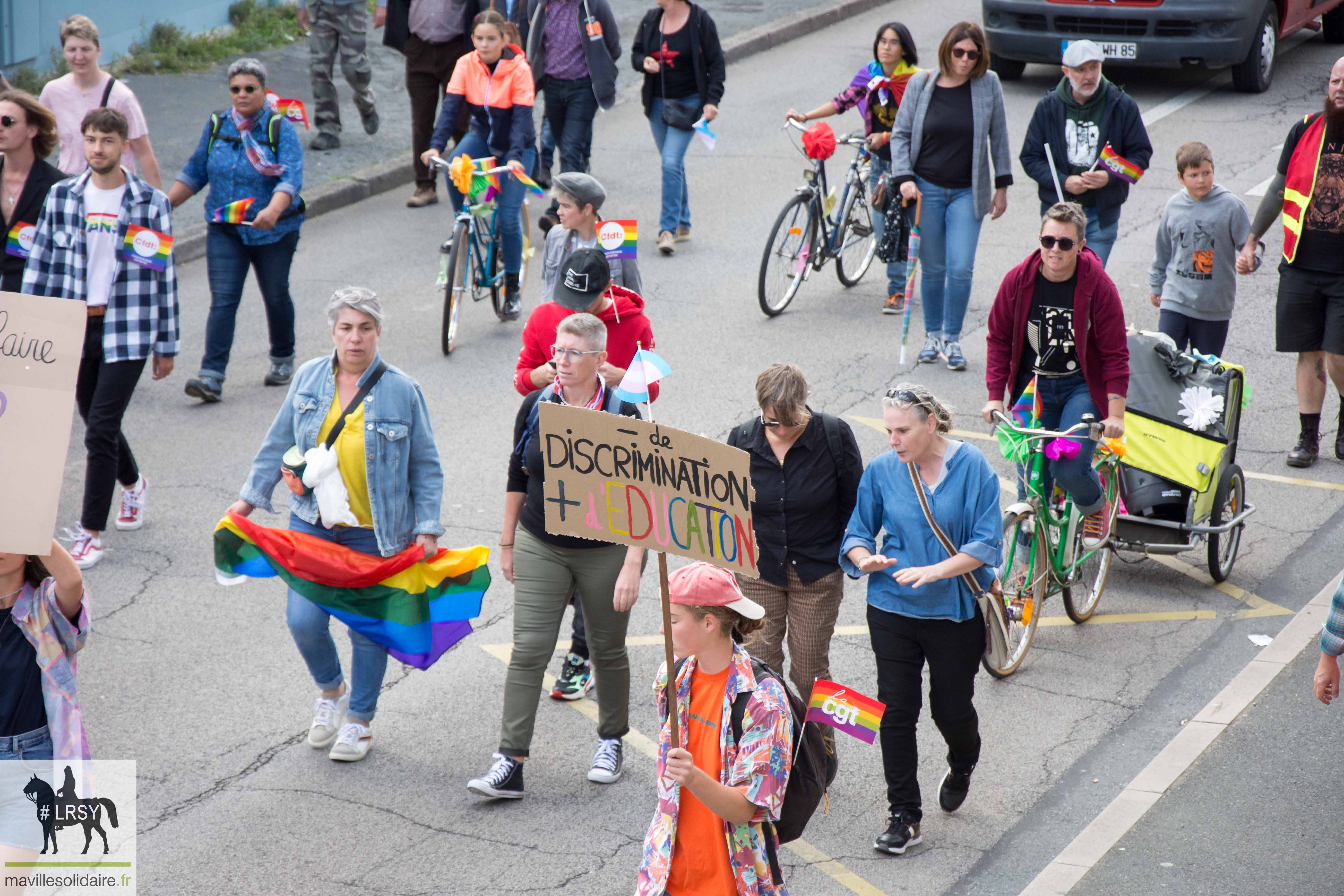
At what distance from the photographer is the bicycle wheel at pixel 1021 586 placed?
658 centimetres

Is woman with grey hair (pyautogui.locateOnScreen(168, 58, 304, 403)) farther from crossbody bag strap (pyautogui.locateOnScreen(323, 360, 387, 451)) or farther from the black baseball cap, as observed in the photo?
crossbody bag strap (pyautogui.locateOnScreen(323, 360, 387, 451))

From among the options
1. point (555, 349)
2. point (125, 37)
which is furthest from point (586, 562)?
point (125, 37)

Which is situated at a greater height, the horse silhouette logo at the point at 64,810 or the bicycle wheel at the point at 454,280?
the bicycle wheel at the point at 454,280

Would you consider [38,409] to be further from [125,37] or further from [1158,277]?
[125,37]

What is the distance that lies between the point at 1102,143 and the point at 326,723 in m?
6.32

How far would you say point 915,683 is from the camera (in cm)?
529

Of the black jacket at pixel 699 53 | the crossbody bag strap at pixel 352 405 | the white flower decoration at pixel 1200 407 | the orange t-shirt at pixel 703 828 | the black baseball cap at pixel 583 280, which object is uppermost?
the black jacket at pixel 699 53

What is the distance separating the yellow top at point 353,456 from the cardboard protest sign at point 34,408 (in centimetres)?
139

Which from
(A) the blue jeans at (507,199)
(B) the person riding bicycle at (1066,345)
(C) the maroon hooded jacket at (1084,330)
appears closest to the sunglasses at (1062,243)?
(B) the person riding bicycle at (1066,345)

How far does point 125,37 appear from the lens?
15.2 meters

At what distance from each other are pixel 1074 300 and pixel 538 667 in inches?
123

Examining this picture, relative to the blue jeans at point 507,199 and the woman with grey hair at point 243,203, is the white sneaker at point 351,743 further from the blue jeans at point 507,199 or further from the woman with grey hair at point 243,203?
the blue jeans at point 507,199

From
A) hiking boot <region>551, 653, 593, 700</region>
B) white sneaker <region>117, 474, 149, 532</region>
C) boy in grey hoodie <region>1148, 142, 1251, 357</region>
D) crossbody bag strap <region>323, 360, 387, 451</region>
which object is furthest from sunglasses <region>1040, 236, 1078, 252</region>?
white sneaker <region>117, 474, 149, 532</region>

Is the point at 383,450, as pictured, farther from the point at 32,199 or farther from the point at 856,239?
the point at 856,239
